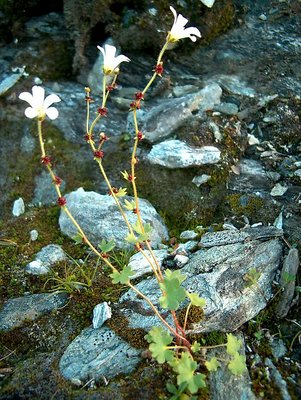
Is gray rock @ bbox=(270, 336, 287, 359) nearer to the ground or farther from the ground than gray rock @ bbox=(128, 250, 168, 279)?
farther from the ground

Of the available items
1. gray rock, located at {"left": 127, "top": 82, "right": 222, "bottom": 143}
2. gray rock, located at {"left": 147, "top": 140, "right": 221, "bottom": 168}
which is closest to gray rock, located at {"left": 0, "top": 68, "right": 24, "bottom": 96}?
gray rock, located at {"left": 127, "top": 82, "right": 222, "bottom": 143}

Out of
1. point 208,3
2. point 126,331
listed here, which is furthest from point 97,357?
point 208,3

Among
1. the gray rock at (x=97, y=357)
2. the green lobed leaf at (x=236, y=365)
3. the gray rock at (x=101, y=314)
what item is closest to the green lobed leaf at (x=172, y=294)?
the green lobed leaf at (x=236, y=365)

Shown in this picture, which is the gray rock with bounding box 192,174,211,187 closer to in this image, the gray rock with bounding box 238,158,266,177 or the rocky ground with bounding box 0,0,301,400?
the rocky ground with bounding box 0,0,301,400

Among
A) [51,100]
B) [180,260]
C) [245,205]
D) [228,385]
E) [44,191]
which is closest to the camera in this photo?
[51,100]

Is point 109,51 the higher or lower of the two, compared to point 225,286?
higher

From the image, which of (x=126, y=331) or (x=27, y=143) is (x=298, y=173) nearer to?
(x=126, y=331)

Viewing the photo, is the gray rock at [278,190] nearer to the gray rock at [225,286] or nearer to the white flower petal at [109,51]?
the gray rock at [225,286]
